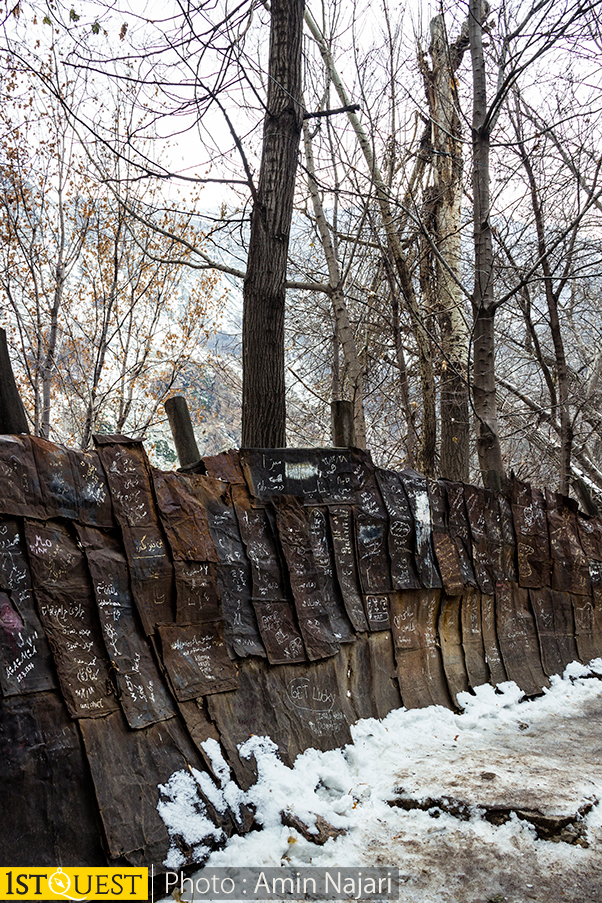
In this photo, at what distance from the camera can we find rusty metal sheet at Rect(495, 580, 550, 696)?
4.72 metres

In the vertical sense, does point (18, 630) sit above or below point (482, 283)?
below

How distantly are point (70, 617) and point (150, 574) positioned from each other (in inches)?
16.7

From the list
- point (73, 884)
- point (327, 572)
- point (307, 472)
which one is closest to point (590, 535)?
point (327, 572)

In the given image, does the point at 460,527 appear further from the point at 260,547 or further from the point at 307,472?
the point at 260,547

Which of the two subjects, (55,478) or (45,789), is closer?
(45,789)

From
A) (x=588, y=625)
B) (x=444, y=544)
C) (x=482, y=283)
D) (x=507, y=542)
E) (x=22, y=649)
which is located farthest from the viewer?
(x=482, y=283)

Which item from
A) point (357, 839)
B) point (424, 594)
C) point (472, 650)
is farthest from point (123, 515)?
point (472, 650)

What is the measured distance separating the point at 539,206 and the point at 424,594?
6.90 metres

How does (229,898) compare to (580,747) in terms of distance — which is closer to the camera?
(229,898)

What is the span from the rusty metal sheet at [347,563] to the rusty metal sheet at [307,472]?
97 mm

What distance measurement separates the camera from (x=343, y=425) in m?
4.25

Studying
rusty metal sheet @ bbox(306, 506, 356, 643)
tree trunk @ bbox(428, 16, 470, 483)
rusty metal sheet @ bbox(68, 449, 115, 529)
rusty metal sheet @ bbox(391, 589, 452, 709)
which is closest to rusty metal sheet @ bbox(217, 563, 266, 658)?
rusty metal sheet @ bbox(306, 506, 356, 643)

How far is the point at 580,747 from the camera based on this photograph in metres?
3.71

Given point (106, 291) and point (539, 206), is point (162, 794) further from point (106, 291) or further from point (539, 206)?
point (106, 291)
